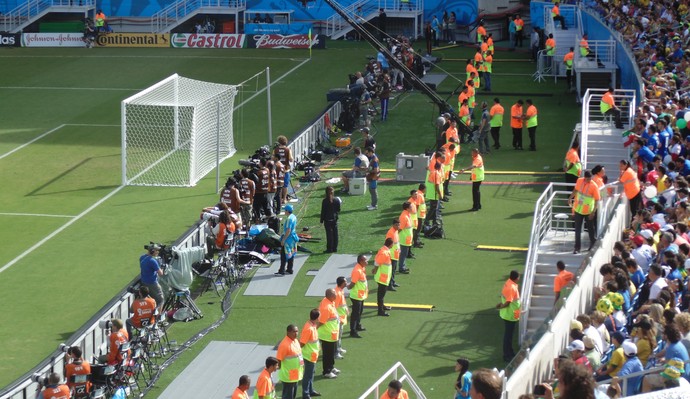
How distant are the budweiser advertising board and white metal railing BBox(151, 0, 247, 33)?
360cm

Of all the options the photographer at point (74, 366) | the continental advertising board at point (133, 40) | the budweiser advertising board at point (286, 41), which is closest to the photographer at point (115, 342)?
the photographer at point (74, 366)

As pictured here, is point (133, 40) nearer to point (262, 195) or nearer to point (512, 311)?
point (262, 195)

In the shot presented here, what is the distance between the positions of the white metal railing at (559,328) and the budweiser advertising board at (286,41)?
32.7 meters

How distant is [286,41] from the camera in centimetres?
5450

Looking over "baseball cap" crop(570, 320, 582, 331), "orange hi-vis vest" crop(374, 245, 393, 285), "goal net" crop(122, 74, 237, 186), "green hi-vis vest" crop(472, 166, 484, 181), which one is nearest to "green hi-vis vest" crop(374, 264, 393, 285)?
"orange hi-vis vest" crop(374, 245, 393, 285)

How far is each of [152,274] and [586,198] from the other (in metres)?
8.50

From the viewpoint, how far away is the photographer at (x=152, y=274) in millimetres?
22312

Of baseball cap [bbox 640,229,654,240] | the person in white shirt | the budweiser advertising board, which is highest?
the budweiser advertising board

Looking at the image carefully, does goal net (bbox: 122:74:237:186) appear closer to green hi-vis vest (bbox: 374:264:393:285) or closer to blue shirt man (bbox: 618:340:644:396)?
green hi-vis vest (bbox: 374:264:393:285)

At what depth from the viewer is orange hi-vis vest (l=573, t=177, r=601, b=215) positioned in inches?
930

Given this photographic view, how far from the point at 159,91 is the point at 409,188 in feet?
27.4

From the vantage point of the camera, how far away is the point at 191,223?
29.4 metres

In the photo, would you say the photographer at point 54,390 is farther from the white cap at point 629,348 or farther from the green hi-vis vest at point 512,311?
the white cap at point 629,348

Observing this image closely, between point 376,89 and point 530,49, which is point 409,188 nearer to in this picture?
point 376,89
